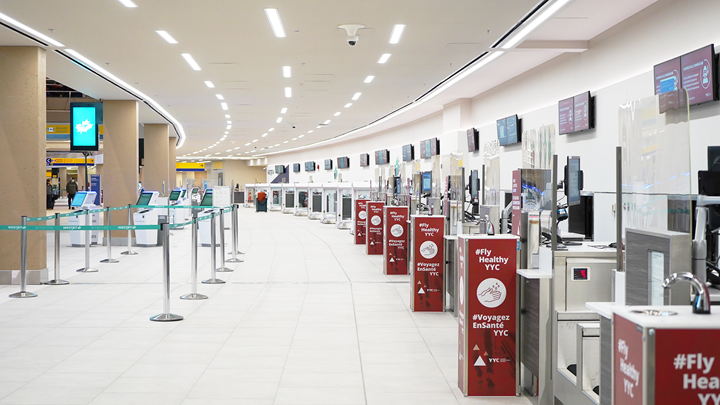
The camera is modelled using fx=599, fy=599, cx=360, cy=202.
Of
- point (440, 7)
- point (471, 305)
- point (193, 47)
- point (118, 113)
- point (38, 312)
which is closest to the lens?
point (471, 305)

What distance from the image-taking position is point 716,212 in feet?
11.8

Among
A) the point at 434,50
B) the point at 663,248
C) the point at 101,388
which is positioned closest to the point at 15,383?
the point at 101,388

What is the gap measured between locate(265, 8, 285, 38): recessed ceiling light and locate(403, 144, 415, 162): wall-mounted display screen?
1346cm

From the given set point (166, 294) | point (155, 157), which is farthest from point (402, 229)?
point (155, 157)

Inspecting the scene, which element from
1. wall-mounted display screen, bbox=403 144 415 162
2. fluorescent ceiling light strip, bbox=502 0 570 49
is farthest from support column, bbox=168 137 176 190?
fluorescent ceiling light strip, bbox=502 0 570 49

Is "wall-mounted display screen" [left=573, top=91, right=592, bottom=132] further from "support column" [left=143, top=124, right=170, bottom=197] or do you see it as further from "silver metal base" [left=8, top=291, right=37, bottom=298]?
"support column" [left=143, top=124, right=170, bottom=197]

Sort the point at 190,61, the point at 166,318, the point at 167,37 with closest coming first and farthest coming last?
1. the point at 166,318
2. the point at 167,37
3. the point at 190,61

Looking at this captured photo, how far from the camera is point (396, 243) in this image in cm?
912

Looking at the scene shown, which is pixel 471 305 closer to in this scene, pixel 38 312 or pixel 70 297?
pixel 38 312

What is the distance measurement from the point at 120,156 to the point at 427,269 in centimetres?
1033

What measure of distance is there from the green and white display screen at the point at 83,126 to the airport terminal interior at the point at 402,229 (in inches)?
1.5

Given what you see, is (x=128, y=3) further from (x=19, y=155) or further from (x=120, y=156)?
(x=120, y=156)

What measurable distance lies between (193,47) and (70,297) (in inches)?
164

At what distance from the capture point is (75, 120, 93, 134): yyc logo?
471 inches
